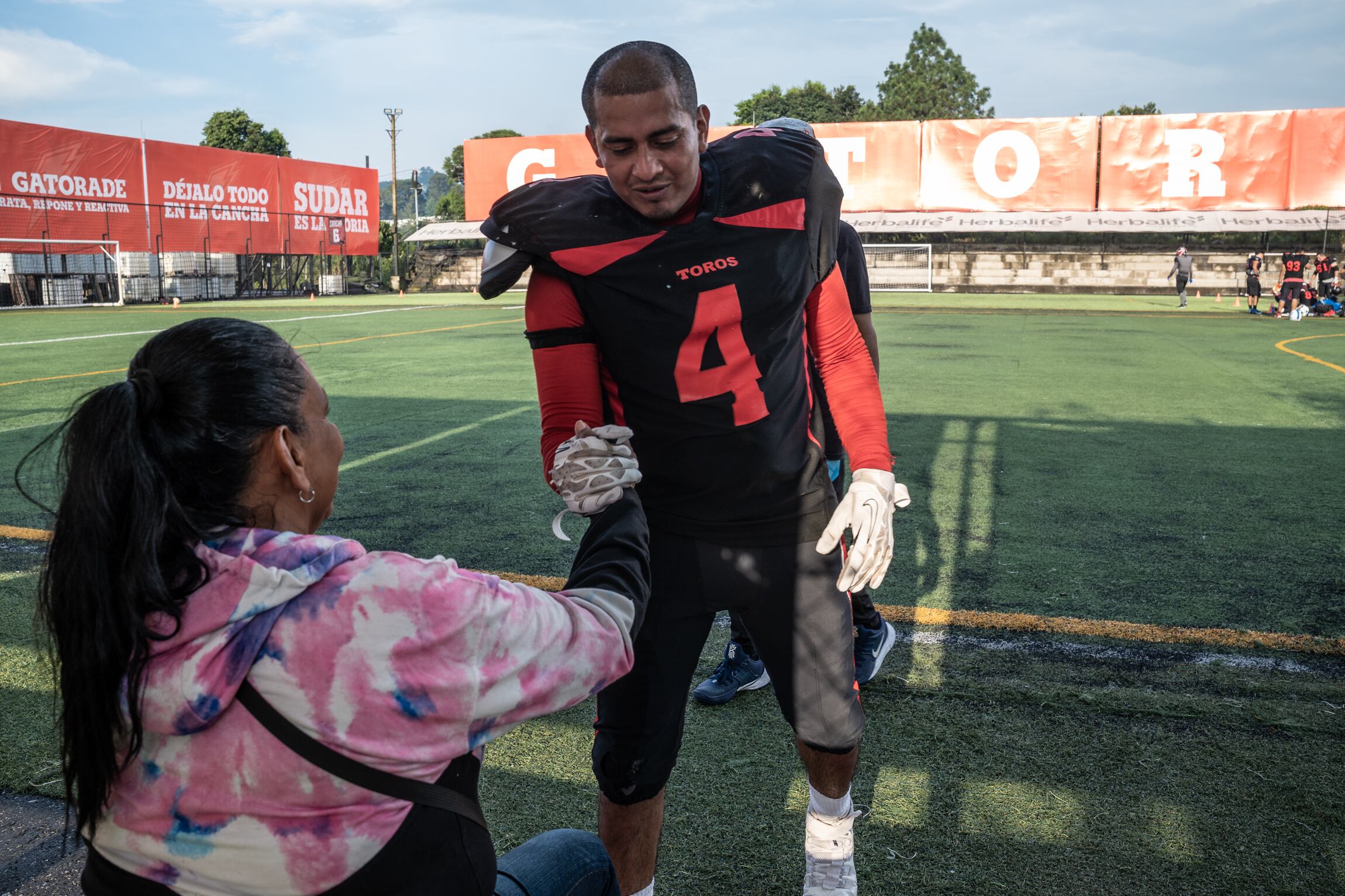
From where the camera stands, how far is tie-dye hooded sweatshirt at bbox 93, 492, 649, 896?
1.27m

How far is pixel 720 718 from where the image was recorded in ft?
12.2

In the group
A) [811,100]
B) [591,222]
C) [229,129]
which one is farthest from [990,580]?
[811,100]

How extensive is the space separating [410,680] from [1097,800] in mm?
2489

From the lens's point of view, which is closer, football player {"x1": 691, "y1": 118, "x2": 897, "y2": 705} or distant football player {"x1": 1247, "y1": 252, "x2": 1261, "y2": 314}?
football player {"x1": 691, "y1": 118, "x2": 897, "y2": 705}

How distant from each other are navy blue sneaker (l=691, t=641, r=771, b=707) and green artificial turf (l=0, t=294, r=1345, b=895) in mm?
57

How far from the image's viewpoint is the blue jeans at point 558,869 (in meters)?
1.82

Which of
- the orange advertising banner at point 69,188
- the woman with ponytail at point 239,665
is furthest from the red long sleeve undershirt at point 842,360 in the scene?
the orange advertising banner at point 69,188

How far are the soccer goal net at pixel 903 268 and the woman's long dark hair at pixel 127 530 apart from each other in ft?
121

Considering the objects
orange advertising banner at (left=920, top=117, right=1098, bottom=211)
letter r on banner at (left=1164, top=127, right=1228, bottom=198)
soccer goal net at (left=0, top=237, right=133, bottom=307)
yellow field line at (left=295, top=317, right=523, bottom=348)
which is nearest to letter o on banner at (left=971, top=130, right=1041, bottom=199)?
orange advertising banner at (left=920, top=117, right=1098, bottom=211)

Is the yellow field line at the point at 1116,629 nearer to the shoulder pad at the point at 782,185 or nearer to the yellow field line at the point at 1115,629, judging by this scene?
the yellow field line at the point at 1115,629

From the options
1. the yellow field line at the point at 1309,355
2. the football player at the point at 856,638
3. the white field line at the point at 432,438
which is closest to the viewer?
the football player at the point at 856,638

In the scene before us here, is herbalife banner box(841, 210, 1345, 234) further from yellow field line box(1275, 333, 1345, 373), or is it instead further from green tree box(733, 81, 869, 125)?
green tree box(733, 81, 869, 125)

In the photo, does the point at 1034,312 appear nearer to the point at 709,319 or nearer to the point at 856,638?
the point at 856,638

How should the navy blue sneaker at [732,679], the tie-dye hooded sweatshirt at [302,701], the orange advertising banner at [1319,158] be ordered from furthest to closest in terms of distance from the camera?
1. the orange advertising banner at [1319,158]
2. the navy blue sneaker at [732,679]
3. the tie-dye hooded sweatshirt at [302,701]
